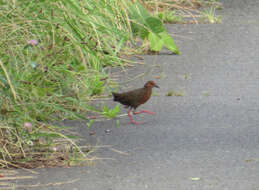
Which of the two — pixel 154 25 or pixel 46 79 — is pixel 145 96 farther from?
pixel 154 25

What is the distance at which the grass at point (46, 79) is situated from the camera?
4.46 metres

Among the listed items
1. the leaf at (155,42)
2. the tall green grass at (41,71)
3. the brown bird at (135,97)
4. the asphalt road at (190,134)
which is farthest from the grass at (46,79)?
the leaf at (155,42)

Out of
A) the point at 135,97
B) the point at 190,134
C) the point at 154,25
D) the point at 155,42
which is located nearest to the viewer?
the point at 190,134

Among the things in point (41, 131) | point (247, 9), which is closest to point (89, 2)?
point (41, 131)

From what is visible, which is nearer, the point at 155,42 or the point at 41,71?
the point at 41,71

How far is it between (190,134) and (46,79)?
46.5 inches

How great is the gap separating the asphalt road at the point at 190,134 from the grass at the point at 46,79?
207 millimetres

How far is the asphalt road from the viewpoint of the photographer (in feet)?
13.5

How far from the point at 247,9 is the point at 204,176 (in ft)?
24.0

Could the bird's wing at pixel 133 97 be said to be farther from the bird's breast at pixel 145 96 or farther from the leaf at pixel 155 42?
the leaf at pixel 155 42

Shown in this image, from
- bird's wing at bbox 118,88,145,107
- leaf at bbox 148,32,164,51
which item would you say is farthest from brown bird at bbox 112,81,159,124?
leaf at bbox 148,32,164,51

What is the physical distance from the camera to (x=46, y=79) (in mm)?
5172

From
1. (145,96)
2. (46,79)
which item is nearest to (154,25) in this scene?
(145,96)

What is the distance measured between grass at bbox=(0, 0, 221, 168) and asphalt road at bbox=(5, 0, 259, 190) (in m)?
0.21
